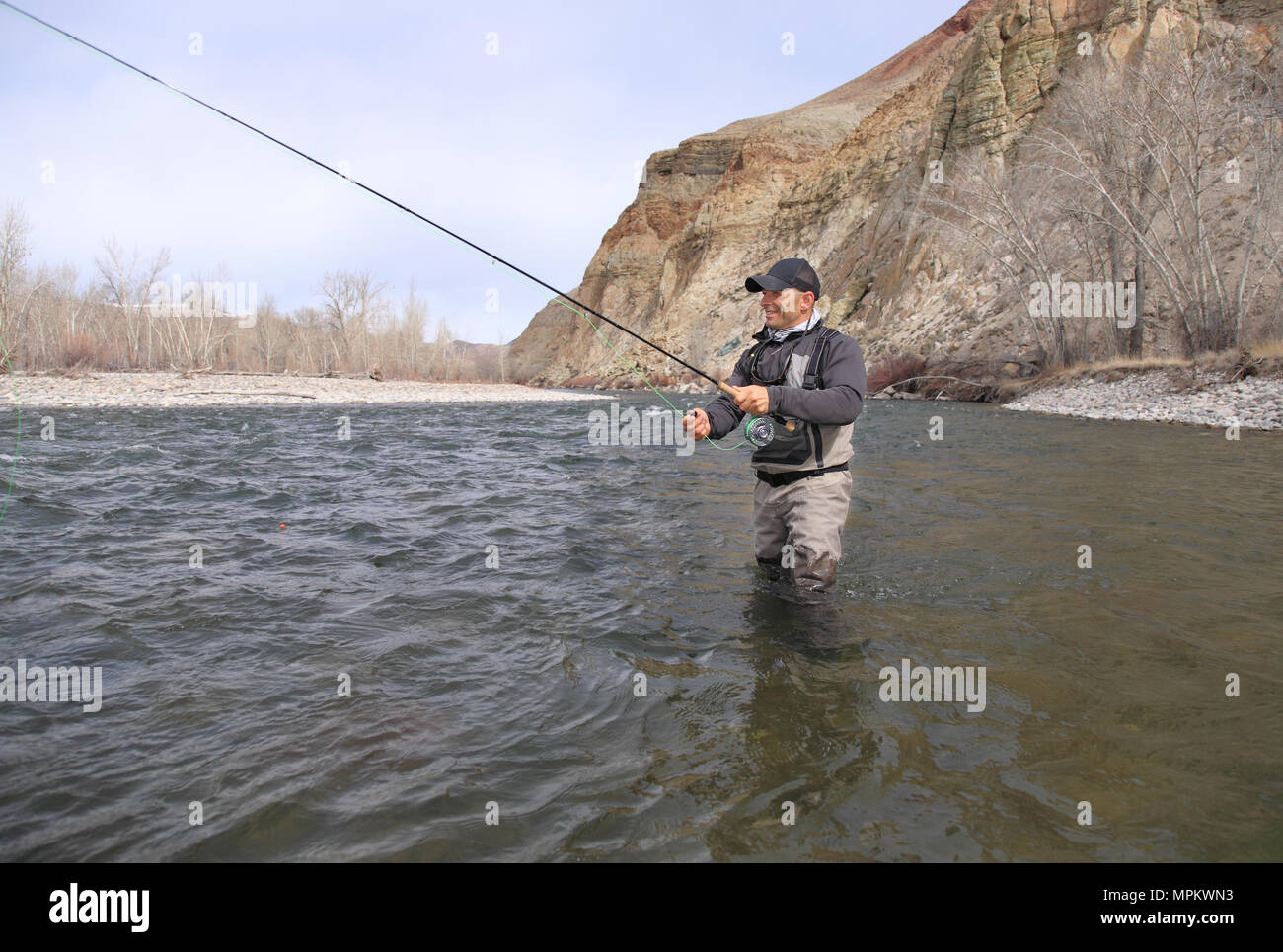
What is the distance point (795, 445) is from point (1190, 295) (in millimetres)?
22971

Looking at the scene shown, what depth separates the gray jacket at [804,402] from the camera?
14.0ft

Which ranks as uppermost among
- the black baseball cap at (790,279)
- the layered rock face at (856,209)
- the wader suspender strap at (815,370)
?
the layered rock face at (856,209)

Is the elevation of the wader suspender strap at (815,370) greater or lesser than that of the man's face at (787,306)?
lesser

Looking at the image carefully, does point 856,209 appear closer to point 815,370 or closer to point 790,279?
point 790,279

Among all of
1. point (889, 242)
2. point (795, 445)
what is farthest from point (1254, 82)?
point (795, 445)

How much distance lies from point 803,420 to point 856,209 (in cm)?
5434

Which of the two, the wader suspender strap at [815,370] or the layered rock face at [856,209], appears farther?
the layered rock face at [856,209]

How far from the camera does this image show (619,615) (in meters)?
4.64

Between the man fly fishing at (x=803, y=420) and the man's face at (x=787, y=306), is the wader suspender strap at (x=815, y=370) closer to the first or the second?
the man fly fishing at (x=803, y=420)

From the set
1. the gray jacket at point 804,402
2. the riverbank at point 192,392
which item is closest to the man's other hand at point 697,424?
the gray jacket at point 804,402

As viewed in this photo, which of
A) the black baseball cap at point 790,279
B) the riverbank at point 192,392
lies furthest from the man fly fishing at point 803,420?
the riverbank at point 192,392

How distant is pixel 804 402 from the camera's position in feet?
14.0

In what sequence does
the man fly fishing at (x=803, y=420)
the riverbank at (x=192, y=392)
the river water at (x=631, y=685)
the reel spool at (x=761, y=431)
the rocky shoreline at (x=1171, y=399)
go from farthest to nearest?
the riverbank at (x=192, y=392), the rocky shoreline at (x=1171, y=399), the reel spool at (x=761, y=431), the man fly fishing at (x=803, y=420), the river water at (x=631, y=685)

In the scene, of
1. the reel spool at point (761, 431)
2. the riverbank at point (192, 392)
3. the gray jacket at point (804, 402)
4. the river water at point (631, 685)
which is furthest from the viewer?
the riverbank at point (192, 392)
